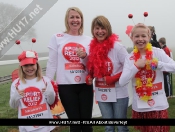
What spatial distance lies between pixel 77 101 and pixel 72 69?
9.6 inches

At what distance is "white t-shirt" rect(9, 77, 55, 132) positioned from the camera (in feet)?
5.01

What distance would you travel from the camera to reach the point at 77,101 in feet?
5.32

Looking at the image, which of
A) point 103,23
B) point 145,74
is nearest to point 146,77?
point 145,74

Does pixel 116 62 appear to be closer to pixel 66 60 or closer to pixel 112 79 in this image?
pixel 112 79

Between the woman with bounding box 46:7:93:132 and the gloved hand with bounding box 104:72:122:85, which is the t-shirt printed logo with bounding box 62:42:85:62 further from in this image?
the gloved hand with bounding box 104:72:122:85

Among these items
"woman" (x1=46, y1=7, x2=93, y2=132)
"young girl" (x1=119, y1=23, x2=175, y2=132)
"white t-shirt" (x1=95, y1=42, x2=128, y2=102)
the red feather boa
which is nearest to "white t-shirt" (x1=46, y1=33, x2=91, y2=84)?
"woman" (x1=46, y1=7, x2=93, y2=132)

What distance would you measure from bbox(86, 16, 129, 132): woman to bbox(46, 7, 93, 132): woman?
0.09 metres

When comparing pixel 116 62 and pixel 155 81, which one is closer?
pixel 155 81

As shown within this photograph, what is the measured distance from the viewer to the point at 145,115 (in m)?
1.49

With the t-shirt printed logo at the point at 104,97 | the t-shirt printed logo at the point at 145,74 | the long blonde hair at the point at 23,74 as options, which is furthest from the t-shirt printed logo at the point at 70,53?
the t-shirt printed logo at the point at 145,74

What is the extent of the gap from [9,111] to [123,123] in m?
2.52

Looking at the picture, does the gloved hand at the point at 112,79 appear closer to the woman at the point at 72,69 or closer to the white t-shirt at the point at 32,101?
the woman at the point at 72,69

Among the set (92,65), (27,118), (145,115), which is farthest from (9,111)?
(145,115)

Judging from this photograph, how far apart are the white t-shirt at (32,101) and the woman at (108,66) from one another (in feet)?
1.12
